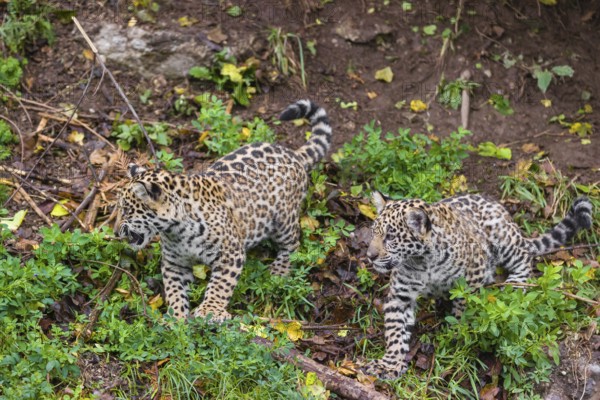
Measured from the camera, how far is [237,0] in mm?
13188

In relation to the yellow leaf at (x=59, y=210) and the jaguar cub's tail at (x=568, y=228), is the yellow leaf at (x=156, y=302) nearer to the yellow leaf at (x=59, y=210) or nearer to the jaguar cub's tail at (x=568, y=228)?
the yellow leaf at (x=59, y=210)

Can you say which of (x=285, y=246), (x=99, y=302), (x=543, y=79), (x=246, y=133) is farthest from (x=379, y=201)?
(x=543, y=79)

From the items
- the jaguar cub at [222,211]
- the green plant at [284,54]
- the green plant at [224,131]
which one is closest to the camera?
the jaguar cub at [222,211]

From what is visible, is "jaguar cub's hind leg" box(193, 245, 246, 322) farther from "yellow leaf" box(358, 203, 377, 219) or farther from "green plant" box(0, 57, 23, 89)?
"green plant" box(0, 57, 23, 89)

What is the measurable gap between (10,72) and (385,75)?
5086 mm

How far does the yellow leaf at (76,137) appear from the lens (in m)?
11.6

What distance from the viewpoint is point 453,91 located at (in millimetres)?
12711

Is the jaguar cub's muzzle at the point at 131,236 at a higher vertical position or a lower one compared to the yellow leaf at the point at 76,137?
higher

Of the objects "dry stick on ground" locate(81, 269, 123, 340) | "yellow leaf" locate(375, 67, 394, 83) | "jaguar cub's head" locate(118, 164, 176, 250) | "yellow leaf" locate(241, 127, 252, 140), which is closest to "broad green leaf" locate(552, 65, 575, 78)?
"yellow leaf" locate(375, 67, 394, 83)

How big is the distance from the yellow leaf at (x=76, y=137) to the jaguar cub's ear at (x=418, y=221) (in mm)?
4791

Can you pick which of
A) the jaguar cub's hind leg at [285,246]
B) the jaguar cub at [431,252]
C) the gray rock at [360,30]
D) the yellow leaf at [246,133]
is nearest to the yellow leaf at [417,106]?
the gray rock at [360,30]

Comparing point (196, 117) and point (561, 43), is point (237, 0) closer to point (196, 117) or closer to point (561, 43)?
point (196, 117)

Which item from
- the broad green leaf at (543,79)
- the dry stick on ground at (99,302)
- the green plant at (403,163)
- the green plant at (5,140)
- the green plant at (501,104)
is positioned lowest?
the green plant at (501,104)

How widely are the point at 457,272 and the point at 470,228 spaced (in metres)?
0.63
